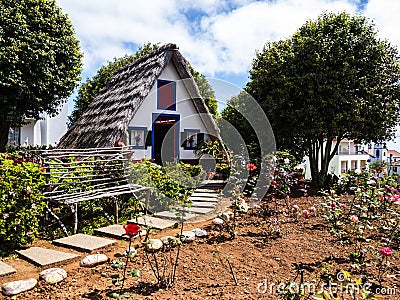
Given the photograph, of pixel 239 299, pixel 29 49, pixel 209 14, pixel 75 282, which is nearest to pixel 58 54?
pixel 29 49

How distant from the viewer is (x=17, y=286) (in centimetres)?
304

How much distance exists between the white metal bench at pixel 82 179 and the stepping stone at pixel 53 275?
131cm

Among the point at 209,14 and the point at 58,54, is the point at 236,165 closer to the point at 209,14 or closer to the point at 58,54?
the point at 209,14

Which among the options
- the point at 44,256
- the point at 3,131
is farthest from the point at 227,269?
the point at 3,131

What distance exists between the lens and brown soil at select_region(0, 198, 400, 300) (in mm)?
3025

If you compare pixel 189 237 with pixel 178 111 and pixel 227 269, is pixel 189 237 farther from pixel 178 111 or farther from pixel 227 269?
pixel 178 111

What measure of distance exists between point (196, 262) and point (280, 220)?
2.45 metres

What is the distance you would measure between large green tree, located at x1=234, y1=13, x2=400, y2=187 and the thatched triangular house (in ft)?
7.61

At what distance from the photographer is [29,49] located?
11.3 metres

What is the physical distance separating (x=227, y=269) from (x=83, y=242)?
2083 mm

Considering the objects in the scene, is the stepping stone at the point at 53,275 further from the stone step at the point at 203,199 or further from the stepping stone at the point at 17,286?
the stone step at the point at 203,199

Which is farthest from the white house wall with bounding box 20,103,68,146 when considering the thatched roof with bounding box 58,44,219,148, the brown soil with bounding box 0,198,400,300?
the brown soil with bounding box 0,198,400,300

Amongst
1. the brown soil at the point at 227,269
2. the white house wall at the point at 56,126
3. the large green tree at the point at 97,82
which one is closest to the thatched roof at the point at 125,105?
the brown soil at the point at 227,269
